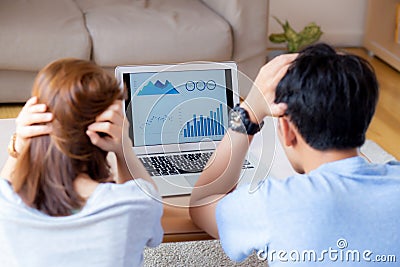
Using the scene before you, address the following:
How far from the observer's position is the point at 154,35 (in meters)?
2.91

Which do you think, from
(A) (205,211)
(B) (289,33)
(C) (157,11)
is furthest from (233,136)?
(B) (289,33)

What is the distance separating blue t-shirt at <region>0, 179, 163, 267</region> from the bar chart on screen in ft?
1.78

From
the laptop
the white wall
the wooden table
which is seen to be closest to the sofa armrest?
the white wall

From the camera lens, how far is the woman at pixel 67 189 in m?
1.10

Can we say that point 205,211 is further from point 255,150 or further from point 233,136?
point 255,150

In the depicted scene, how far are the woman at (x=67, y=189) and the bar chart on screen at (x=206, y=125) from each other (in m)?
0.54

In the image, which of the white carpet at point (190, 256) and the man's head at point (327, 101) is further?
the white carpet at point (190, 256)

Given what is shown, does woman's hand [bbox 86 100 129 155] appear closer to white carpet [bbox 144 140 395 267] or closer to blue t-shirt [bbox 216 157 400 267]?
blue t-shirt [bbox 216 157 400 267]

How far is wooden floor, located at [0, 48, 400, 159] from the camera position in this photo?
295 cm

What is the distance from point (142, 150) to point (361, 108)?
71 cm

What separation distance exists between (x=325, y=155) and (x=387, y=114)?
7.28 feet

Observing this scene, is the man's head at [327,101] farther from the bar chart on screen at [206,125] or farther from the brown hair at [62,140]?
the bar chart on screen at [206,125]

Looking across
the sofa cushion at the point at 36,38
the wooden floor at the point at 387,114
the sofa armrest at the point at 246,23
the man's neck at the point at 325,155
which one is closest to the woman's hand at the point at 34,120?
the man's neck at the point at 325,155

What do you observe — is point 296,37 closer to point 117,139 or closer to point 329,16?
point 329,16
